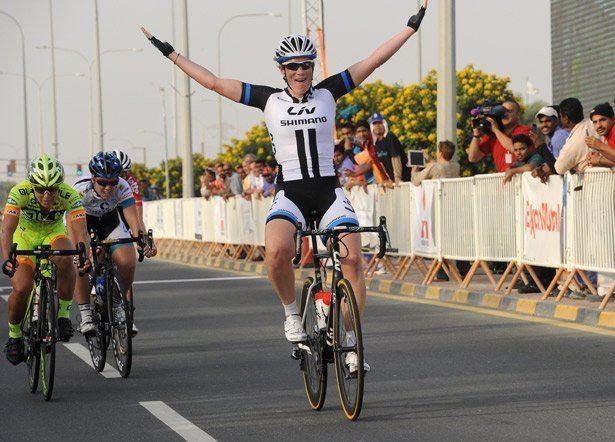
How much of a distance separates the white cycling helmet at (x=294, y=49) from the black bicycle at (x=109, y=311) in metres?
2.66

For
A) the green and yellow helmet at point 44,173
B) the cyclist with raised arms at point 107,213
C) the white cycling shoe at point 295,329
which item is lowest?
the white cycling shoe at point 295,329

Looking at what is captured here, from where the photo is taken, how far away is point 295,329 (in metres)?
9.10

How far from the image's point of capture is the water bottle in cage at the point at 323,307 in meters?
8.80

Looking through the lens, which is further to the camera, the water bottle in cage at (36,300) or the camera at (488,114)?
the camera at (488,114)

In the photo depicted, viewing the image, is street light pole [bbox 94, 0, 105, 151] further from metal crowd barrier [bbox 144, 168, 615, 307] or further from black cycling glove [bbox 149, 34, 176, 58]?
black cycling glove [bbox 149, 34, 176, 58]

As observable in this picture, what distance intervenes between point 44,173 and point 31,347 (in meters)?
1.21

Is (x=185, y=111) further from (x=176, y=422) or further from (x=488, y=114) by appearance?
(x=176, y=422)

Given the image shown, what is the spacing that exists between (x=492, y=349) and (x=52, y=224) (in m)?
3.67

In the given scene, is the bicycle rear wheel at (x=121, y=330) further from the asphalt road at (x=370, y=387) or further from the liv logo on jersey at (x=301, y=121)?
the liv logo on jersey at (x=301, y=121)

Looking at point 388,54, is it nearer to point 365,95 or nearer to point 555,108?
point 555,108

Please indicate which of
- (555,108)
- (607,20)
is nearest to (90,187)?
(555,108)

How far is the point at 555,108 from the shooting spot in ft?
56.9

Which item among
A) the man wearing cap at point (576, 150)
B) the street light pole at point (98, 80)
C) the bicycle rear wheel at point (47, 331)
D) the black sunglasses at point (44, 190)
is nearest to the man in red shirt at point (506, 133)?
the man wearing cap at point (576, 150)

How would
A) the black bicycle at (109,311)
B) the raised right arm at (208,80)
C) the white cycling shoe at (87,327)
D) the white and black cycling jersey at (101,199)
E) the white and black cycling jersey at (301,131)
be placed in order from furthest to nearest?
the white and black cycling jersey at (101,199) → the white cycling shoe at (87,327) → the black bicycle at (109,311) → the raised right arm at (208,80) → the white and black cycling jersey at (301,131)
